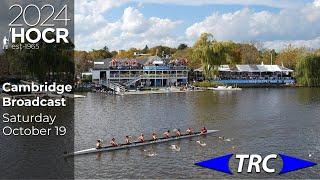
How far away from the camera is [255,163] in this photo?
2686 centimetres

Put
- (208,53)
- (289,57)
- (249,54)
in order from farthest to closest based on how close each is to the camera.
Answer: (249,54) < (289,57) < (208,53)

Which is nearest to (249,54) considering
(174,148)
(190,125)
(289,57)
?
(289,57)

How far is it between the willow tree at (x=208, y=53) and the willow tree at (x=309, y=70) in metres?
16.4

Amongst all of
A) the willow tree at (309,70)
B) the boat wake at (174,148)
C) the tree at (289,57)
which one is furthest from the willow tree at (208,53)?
the boat wake at (174,148)

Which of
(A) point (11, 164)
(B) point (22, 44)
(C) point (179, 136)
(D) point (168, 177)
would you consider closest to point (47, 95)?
(B) point (22, 44)

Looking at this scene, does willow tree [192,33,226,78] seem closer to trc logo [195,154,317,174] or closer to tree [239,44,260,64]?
tree [239,44,260,64]

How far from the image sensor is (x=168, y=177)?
23.9 metres

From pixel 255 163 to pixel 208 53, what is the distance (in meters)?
64.9

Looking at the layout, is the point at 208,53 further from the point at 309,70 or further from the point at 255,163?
the point at 255,163

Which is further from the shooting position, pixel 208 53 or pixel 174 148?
pixel 208 53

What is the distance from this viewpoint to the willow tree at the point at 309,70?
9294cm

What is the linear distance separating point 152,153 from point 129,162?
255cm

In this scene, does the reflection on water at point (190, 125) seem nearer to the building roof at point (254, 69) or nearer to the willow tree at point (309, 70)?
the willow tree at point (309, 70)

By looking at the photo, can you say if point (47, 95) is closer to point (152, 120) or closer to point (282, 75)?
point (152, 120)
